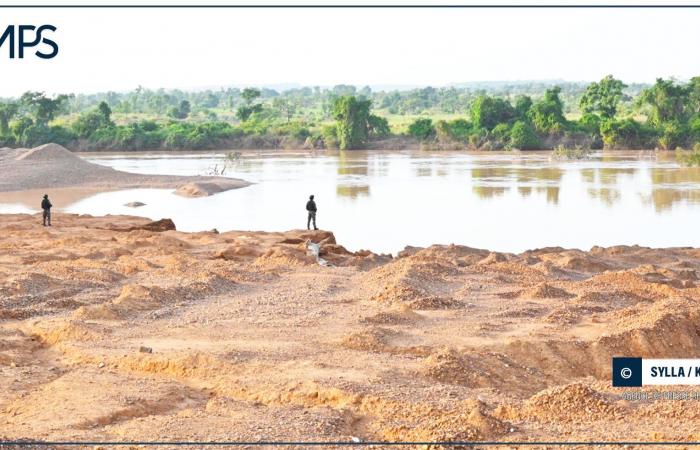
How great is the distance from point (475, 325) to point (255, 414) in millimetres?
3968

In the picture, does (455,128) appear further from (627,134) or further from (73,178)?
(73,178)

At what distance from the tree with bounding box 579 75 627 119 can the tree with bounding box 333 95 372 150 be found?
42.1 ft

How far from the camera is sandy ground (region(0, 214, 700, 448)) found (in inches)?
298

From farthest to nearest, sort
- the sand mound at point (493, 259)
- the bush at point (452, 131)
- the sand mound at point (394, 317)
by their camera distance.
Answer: the bush at point (452, 131) < the sand mound at point (493, 259) < the sand mound at point (394, 317)

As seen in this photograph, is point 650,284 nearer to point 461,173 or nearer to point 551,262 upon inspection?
point 551,262

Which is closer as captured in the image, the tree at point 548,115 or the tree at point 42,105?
the tree at point 548,115

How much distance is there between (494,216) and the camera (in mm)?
26078

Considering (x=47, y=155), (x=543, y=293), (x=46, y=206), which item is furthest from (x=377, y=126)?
(x=543, y=293)

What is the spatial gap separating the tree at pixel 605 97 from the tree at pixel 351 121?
42.1ft

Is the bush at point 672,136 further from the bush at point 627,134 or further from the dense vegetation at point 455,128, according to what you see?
the bush at point 627,134

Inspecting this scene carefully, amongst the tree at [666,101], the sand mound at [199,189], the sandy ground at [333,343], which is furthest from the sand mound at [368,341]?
the tree at [666,101]

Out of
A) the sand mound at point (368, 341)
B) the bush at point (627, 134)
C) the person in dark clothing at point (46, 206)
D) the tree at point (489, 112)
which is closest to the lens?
the sand mound at point (368, 341)

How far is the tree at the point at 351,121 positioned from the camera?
5744 centimetres

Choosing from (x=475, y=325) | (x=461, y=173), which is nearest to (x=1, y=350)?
(x=475, y=325)
